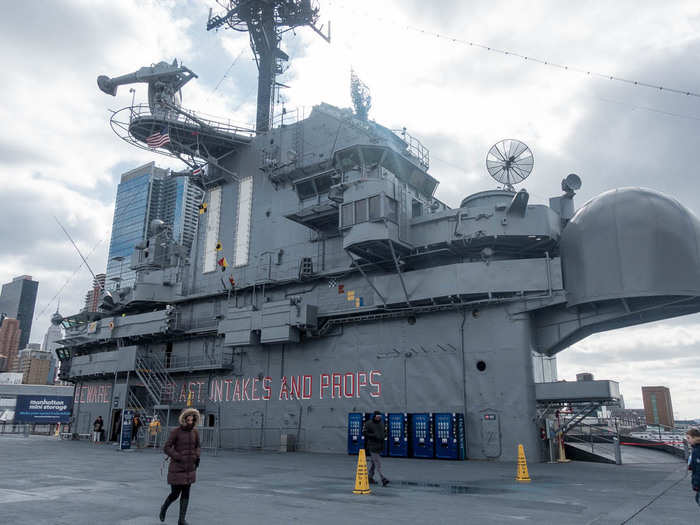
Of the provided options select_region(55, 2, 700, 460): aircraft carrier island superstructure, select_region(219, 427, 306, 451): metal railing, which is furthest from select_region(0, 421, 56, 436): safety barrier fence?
select_region(219, 427, 306, 451): metal railing

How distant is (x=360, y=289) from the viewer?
2441 centimetres

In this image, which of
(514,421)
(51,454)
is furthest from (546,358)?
(51,454)

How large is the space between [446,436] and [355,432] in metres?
4.06

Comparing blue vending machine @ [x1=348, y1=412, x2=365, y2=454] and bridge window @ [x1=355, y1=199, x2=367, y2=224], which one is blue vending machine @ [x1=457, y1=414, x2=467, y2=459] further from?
bridge window @ [x1=355, y1=199, x2=367, y2=224]

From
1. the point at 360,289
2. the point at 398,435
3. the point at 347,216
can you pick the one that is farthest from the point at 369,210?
the point at 398,435

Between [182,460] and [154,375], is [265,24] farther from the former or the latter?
[182,460]

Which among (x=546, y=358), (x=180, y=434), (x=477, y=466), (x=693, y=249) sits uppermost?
(x=693, y=249)

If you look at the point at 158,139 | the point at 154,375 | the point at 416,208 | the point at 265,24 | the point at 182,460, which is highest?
the point at 265,24

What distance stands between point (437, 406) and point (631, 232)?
9.72 m

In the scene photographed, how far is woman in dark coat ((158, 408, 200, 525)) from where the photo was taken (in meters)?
7.88

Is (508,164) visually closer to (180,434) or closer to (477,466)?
(477,466)

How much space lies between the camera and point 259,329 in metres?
26.0

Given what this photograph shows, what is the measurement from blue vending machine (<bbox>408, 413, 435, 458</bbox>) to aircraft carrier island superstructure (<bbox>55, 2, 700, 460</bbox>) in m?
0.63

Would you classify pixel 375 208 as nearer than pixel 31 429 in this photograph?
Yes
